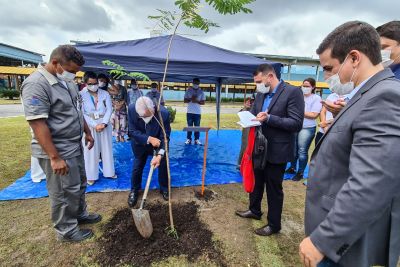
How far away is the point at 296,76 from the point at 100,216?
33.1 m

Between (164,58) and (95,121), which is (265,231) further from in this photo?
(95,121)

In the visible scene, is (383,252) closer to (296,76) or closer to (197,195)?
(197,195)

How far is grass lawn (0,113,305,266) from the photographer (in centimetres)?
Answer: 233

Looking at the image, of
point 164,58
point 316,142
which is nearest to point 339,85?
point 316,142

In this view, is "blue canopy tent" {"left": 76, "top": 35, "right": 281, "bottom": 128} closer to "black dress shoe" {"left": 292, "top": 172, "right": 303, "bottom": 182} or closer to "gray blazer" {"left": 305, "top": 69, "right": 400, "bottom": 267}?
"black dress shoe" {"left": 292, "top": 172, "right": 303, "bottom": 182}

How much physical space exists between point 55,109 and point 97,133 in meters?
1.90

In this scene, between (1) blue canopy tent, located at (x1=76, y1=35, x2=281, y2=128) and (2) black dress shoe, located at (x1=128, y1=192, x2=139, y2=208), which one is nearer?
(2) black dress shoe, located at (x1=128, y1=192, x2=139, y2=208)

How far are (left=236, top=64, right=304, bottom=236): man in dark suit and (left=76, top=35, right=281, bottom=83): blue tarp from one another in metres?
1.70

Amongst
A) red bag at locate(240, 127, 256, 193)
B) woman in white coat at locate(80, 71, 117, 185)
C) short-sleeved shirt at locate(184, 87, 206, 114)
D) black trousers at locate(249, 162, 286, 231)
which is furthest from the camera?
short-sleeved shirt at locate(184, 87, 206, 114)

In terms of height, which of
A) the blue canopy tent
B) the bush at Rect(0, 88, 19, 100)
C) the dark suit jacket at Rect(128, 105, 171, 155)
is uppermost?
the blue canopy tent

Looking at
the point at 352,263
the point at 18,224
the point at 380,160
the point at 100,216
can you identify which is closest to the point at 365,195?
the point at 380,160

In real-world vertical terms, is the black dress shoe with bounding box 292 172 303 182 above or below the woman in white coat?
below

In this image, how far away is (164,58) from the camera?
3.85m

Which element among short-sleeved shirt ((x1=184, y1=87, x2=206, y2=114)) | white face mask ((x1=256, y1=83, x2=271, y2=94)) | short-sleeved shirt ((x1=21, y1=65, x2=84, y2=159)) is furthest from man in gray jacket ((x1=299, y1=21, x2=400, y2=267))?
short-sleeved shirt ((x1=184, y1=87, x2=206, y2=114))
